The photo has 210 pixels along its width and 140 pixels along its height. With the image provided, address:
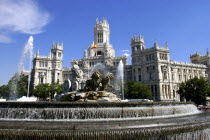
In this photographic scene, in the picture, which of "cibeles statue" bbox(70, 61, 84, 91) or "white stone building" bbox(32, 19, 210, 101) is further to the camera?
"white stone building" bbox(32, 19, 210, 101)

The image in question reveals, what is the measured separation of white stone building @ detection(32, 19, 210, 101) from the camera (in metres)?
76.4

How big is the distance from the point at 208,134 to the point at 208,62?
9752cm

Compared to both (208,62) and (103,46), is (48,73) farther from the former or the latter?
(208,62)

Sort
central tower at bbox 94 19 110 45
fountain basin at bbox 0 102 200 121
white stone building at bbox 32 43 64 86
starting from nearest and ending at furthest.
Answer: fountain basin at bbox 0 102 200 121, white stone building at bbox 32 43 64 86, central tower at bbox 94 19 110 45

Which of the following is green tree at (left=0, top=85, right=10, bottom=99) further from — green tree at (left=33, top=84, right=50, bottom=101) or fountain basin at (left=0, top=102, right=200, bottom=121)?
fountain basin at (left=0, top=102, right=200, bottom=121)

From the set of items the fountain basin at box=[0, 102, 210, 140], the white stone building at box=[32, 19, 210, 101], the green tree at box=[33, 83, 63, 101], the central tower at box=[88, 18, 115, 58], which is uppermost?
the central tower at box=[88, 18, 115, 58]

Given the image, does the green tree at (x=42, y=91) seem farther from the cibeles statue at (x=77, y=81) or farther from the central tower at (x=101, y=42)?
the cibeles statue at (x=77, y=81)

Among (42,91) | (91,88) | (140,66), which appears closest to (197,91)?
Answer: (140,66)

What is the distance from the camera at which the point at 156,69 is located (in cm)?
7588

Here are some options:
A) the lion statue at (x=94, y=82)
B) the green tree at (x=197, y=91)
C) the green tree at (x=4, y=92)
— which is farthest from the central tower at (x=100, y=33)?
the lion statue at (x=94, y=82)

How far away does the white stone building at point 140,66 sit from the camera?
76438 millimetres

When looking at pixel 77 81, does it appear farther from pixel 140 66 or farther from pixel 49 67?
pixel 49 67

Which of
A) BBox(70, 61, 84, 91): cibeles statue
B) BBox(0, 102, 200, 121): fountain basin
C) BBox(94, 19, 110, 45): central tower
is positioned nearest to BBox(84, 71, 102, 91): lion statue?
BBox(70, 61, 84, 91): cibeles statue

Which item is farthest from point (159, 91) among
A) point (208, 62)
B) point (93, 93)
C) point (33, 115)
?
point (33, 115)
